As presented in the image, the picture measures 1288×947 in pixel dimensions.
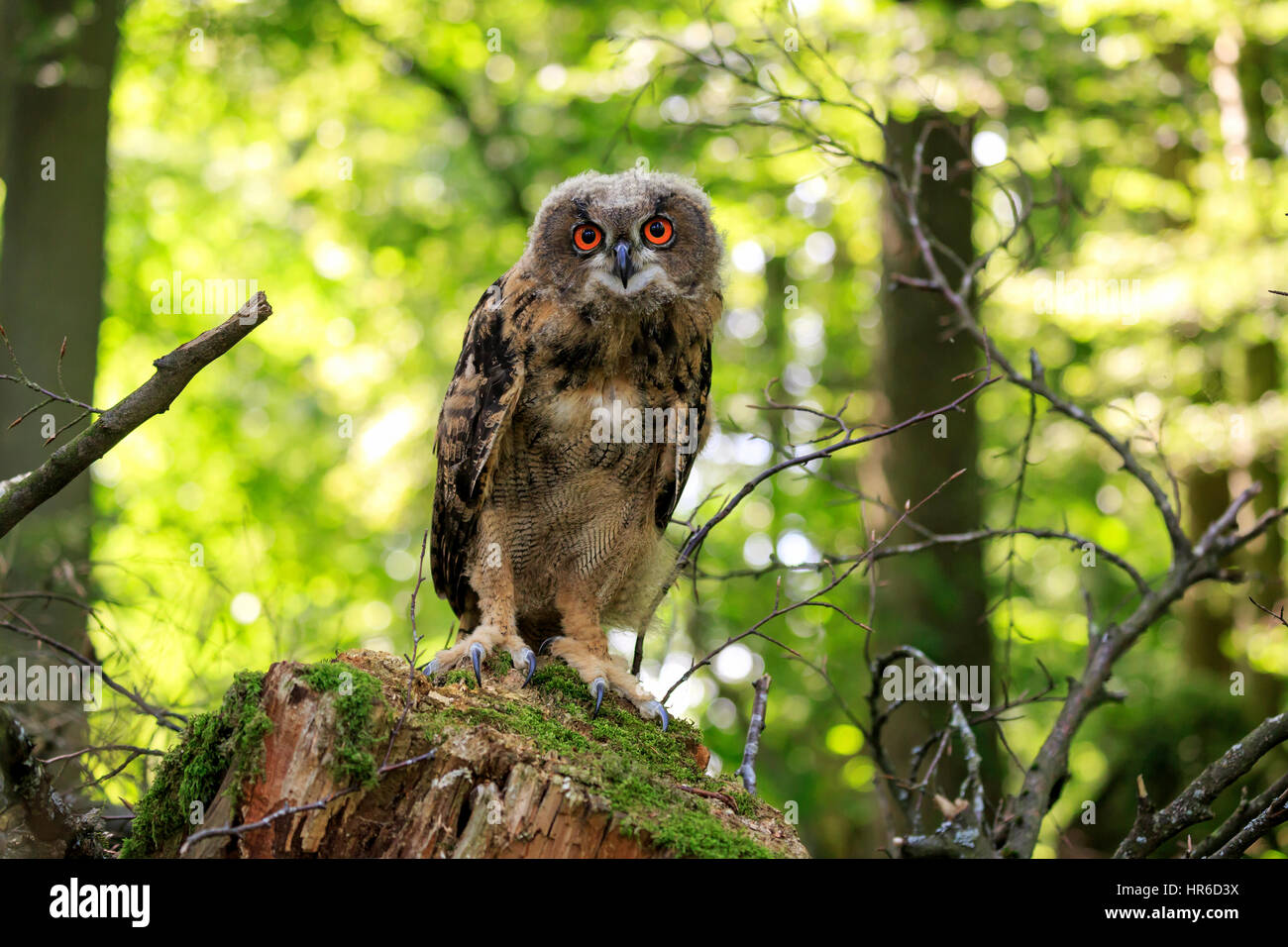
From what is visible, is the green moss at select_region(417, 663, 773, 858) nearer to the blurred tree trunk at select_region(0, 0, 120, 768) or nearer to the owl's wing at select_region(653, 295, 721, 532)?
the owl's wing at select_region(653, 295, 721, 532)

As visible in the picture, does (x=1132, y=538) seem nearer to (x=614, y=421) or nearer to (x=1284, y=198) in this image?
(x=1284, y=198)

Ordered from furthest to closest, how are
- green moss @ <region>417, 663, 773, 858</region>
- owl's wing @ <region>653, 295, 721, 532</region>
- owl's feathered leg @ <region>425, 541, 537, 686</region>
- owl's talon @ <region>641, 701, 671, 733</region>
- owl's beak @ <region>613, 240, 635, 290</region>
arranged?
owl's wing @ <region>653, 295, 721, 532</region> → owl's beak @ <region>613, 240, 635, 290</region> → owl's talon @ <region>641, 701, 671, 733</region> → owl's feathered leg @ <region>425, 541, 537, 686</region> → green moss @ <region>417, 663, 773, 858</region>

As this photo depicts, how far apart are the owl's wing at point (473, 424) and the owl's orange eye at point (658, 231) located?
0.61 metres

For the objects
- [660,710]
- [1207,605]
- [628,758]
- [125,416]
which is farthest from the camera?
[1207,605]

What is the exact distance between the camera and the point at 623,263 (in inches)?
144

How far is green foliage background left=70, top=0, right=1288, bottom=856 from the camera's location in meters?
7.47

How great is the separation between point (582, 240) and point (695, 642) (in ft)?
20.7

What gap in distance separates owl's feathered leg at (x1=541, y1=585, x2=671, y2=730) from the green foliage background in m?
0.81

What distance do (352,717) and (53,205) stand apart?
5.91 metres

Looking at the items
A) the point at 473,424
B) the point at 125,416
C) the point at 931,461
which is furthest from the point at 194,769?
the point at 931,461

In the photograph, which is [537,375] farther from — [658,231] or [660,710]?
[660,710]

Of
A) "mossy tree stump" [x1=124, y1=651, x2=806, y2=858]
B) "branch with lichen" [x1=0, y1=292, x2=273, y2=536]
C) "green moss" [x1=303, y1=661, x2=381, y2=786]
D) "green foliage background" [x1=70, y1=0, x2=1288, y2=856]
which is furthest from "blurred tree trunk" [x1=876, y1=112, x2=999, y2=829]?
"branch with lichen" [x1=0, y1=292, x2=273, y2=536]
